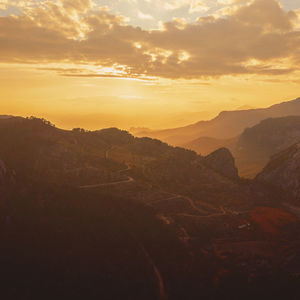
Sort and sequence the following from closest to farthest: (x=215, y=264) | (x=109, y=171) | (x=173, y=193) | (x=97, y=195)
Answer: (x=215, y=264) → (x=97, y=195) → (x=173, y=193) → (x=109, y=171)

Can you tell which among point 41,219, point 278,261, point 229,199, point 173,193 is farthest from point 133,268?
point 229,199

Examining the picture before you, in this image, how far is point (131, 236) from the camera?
114m

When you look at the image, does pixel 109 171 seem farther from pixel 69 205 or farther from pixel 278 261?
pixel 278 261

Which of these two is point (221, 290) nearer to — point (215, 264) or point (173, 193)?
point (215, 264)

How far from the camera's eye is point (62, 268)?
91.0m

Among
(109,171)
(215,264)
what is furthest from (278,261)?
(109,171)

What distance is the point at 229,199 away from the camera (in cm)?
16938

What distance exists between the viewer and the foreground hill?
88438 mm

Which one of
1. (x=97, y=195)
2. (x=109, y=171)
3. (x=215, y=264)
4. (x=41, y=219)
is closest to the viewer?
(x=215, y=264)

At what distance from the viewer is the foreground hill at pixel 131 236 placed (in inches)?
3482

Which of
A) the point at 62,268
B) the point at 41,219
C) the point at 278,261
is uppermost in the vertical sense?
the point at 41,219

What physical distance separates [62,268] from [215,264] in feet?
148

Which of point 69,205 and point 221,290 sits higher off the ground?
point 69,205

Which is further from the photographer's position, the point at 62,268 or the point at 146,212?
the point at 146,212
